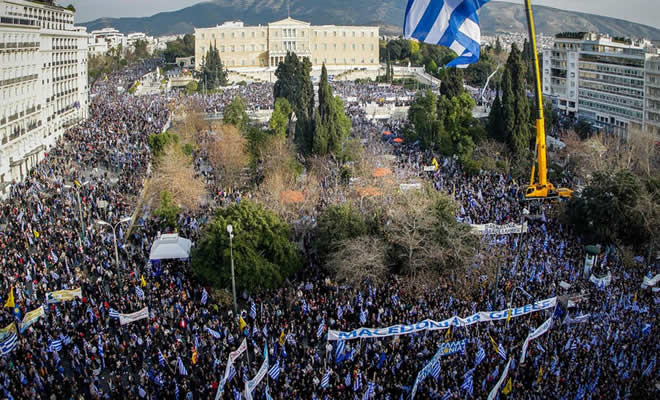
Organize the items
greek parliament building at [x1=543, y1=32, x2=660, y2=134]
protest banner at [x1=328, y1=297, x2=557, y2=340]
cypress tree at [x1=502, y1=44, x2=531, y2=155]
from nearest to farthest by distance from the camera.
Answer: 1. protest banner at [x1=328, y1=297, x2=557, y2=340]
2. cypress tree at [x1=502, y1=44, x2=531, y2=155]
3. greek parliament building at [x1=543, y1=32, x2=660, y2=134]

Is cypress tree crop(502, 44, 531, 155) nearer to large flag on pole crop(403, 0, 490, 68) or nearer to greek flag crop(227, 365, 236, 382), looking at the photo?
large flag on pole crop(403, 0, 490, 68)

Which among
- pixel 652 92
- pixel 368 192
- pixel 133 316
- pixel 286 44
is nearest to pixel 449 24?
pixel 133 316

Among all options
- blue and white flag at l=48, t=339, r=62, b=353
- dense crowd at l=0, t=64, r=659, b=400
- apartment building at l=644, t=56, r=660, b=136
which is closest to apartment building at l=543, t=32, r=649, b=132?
apartment building at l=644, t=56, r=660, b=136

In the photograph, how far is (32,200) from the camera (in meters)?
33.4

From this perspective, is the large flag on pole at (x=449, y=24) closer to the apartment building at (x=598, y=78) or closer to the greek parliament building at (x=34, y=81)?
the greek parliament building at (x=34, y=81)

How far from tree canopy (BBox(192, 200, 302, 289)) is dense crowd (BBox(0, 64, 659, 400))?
0.74 metres

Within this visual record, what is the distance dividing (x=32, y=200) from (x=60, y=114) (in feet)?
65.6

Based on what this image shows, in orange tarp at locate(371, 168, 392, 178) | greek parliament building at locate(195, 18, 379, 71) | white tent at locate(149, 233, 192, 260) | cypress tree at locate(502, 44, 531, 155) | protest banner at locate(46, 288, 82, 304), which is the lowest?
protest banner at locate(46, 288, 82, 304)

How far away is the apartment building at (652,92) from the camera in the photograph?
50750 millimetres

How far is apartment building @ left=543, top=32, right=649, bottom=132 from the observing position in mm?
54031

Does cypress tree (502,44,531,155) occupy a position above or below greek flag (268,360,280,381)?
above

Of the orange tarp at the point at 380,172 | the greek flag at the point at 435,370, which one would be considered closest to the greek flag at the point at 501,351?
the greek flag at the point at 435,370

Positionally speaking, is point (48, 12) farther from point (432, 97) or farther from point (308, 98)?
point (432, 97)

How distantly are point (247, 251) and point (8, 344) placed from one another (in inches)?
324
